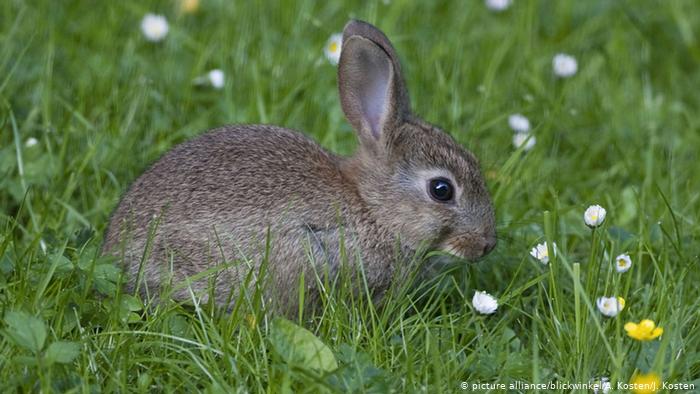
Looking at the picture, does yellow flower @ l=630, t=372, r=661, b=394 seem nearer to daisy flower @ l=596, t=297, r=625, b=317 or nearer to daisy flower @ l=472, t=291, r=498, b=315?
daisy flower @ l=596, t=297, r=625, b=317

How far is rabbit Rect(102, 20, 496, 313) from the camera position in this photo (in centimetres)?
483

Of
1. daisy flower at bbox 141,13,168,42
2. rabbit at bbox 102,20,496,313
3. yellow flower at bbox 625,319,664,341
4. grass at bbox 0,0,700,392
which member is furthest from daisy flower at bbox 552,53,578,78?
yellow flower at bbox 625,319,664,341

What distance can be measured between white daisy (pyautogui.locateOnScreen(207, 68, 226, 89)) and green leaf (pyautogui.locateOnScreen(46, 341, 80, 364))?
9.40 ft

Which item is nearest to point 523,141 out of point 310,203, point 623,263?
point 623,263

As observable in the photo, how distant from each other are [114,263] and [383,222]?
1161 millimetres

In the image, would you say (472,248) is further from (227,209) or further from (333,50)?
(333,50)

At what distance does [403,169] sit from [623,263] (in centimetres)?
103

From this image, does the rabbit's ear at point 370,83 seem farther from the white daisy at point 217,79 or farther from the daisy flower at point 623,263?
the white daisy at point 217,79

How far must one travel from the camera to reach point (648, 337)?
4020mm

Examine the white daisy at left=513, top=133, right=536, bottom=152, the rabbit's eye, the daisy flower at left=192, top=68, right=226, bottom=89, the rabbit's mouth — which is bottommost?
the rabbit's mouth

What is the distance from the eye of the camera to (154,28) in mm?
6996

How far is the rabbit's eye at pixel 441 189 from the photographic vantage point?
519 cm

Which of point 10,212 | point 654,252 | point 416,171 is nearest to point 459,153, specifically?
point 416,171

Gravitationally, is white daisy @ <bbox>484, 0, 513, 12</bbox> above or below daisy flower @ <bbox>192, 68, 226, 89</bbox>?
above
